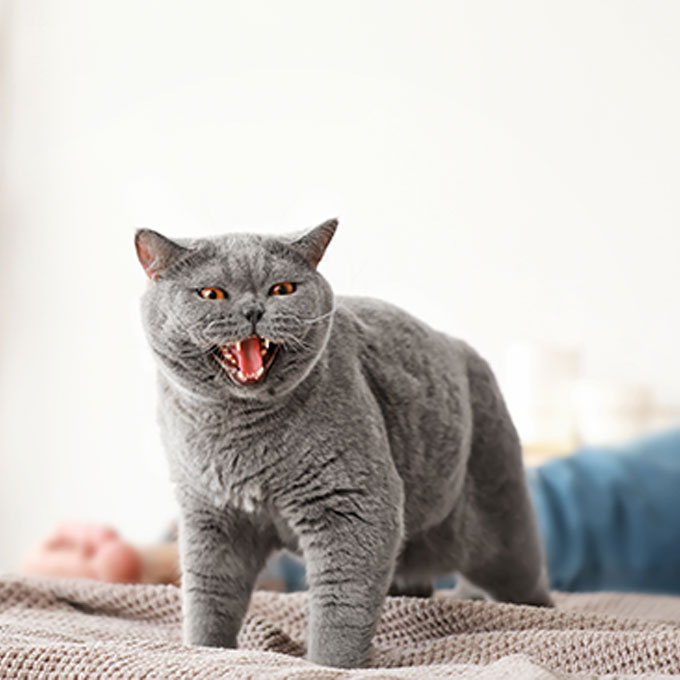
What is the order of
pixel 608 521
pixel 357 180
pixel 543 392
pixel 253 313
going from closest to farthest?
pixel 253 313, pixel 608 521, pixel 543 392, pixel 357 180

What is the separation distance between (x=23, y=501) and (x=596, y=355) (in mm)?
2005

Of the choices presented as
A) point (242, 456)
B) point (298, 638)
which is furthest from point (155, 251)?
point (298, 638)

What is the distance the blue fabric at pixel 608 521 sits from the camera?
7.01 ft

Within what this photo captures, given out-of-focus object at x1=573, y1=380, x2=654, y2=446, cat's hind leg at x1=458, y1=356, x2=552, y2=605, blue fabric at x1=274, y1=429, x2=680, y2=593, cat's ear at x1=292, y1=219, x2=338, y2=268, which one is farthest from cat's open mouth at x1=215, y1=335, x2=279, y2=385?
out-of-focus object at x1=573, y1=380, x2=654, y2=446

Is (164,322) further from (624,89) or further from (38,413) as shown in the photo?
(38,413)

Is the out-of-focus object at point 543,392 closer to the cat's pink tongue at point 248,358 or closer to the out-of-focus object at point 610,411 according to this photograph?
the out-of-focus object at point 610,411

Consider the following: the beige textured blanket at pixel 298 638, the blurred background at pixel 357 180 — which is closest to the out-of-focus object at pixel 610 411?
the blurred background at pixel 357 180

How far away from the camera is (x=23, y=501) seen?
11.3 feet

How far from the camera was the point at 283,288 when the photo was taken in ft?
2.97

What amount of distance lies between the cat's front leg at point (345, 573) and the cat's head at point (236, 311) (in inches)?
5.8

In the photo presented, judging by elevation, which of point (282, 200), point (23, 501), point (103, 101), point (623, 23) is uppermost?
point (623, 23)

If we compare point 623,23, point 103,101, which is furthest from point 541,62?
point 103,101

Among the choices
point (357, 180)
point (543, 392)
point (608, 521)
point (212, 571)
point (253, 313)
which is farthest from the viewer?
point (357, 180)

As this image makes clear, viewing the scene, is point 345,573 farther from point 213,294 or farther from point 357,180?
point 357,180
